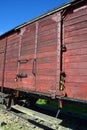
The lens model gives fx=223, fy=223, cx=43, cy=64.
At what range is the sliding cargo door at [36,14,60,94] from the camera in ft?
25.1

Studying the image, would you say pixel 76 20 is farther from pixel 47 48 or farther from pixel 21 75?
pixel 21 75

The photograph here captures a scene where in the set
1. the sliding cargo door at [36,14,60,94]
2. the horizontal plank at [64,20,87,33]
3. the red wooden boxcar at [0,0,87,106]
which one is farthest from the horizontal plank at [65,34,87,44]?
the sliding cargo door at [36,14,60,94]

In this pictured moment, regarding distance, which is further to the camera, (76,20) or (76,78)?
(76,20)

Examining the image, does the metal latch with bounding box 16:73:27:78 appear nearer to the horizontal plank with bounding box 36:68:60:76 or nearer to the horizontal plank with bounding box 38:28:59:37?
the horizontal plank with bounding box 36:68:60:76

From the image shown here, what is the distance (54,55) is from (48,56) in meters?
0.40

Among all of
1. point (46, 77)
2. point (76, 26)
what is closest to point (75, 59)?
point (76, 26)

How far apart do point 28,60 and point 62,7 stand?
2.79 meters

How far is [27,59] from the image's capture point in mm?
9375

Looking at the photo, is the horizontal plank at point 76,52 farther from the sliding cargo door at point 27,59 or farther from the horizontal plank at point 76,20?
the sliding cargo door at point 27,59

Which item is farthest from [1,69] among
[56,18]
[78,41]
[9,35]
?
[78,41]

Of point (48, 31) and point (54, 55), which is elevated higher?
point (48, 31)

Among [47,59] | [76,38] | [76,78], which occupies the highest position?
[76,38]

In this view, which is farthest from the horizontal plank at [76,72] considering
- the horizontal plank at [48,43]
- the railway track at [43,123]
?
the railway track at [43,123]

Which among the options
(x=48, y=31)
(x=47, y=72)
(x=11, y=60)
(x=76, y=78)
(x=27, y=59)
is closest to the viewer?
(x=76, y=78)
